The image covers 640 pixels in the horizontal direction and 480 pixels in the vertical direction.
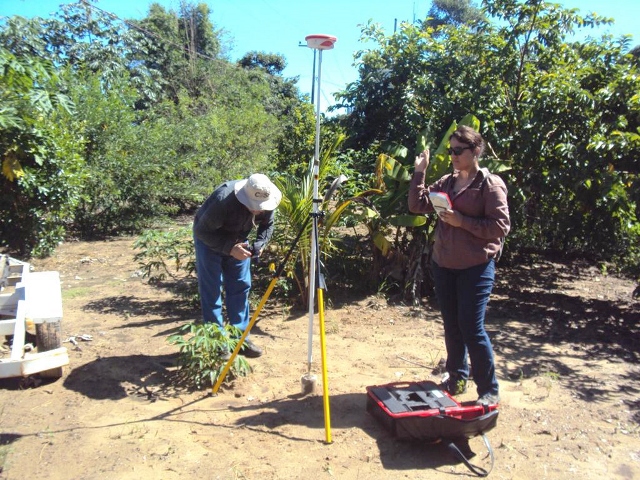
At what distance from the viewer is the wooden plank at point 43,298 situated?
14.0 ft

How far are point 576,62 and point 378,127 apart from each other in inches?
106

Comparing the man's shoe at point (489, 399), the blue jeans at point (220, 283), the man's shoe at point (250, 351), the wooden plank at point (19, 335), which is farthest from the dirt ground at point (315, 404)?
the blue jeans at point (220, 283)

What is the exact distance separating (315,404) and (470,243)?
156cm

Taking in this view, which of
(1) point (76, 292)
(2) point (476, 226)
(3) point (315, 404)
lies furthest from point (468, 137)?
(1) point (76, 292)

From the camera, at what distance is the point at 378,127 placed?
8188 mm

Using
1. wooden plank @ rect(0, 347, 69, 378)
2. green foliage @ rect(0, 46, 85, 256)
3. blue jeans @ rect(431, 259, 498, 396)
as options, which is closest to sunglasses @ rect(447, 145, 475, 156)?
blue jeans @ rect(431, 259, 498, 396)

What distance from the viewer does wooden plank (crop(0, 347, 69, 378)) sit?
12.5 feet

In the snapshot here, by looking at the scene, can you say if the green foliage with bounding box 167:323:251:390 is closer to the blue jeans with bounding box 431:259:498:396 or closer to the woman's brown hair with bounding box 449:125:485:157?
the blue jeans with bounding box 431:259:498:396

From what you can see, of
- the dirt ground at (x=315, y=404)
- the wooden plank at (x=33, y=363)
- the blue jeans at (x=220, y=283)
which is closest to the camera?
the dirt ground at (x=315, y=404)

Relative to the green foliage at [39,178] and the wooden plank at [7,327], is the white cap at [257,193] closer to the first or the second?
the wooden plank at [7,327]

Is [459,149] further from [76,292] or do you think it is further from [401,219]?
[76,292]

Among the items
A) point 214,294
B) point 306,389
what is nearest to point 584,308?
point 306,389

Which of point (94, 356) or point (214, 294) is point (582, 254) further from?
point (94, 356)

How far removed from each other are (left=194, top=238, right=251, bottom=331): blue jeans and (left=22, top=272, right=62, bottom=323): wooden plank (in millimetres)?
1109
